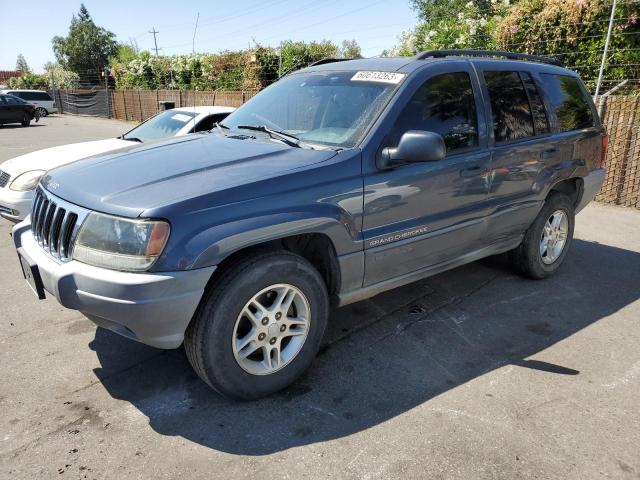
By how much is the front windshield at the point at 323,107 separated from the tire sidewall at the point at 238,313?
0.89 meters

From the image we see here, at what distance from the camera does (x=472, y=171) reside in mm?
3680

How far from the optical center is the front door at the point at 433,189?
3.20 meters

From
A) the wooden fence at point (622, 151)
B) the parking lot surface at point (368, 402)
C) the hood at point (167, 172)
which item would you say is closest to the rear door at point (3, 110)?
the parking lot surface at point (368, 402)

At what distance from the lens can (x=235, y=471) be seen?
2393 mm

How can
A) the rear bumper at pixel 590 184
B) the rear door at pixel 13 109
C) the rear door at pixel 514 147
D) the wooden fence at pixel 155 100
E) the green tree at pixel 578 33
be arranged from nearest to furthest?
the rear door at pixel 514 147 < the rear bumper at pixel 590 184 < the green tree at pixel 578 33 < the wooden fence at pixel 155 100 < the rear door at pixel 13 109

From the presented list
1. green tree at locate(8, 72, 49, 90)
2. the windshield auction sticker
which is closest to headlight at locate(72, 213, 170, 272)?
the windshield auction sticker

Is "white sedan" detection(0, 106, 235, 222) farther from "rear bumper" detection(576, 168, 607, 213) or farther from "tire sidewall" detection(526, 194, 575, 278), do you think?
"rear bumper" detection(576, 168, 607, 213)

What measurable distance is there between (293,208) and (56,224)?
131 cm

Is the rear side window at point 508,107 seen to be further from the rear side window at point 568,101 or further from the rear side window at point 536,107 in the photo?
the rear side window at point 568,101

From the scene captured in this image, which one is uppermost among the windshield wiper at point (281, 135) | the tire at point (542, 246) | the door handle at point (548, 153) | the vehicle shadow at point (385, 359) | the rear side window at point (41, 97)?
the rear side window at point (41, 97)

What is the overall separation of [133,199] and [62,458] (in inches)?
50.2

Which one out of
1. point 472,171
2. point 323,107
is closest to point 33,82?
point 323,107

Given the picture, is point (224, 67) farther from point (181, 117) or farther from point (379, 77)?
point (379, 77)

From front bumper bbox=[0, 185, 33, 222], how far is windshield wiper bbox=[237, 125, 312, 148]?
115 inches
